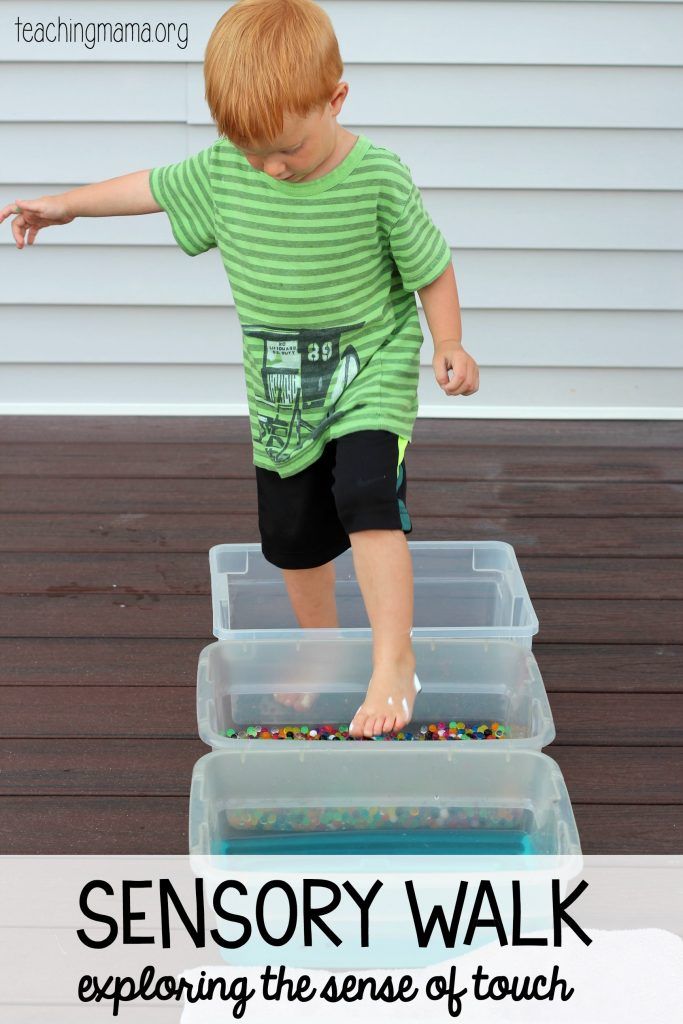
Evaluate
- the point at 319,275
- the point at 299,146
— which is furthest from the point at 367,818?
the point at 299,146

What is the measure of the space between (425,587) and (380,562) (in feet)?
1.68

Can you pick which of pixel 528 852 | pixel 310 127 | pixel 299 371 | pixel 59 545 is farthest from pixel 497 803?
pixel 59 545

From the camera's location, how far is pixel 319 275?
5.16 feet

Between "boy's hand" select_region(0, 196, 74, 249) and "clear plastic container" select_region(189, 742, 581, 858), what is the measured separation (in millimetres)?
719

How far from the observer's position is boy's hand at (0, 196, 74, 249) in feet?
5.40

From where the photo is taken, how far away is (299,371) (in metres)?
1.63

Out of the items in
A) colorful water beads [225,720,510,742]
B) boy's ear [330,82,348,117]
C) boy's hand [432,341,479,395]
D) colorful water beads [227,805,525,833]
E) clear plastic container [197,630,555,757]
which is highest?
boy's ear [330,82,348,117]

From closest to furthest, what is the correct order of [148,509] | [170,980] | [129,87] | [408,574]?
1. [170,980]
2. [408,574]
3. [148,509]
4. [129,87]

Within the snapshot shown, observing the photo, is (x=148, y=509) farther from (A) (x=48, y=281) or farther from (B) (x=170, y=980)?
(B) (x=170, y=980)

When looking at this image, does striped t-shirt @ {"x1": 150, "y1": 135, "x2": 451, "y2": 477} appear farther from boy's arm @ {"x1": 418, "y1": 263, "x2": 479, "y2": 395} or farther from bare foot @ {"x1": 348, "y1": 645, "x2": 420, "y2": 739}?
bare foot @ {"x1": 348, "y1": 645, "x2": 420, "y2": 739}

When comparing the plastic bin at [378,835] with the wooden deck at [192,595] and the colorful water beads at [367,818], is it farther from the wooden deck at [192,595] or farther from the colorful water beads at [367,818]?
the wooden deck at [192,595]

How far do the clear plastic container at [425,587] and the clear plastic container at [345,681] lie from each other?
0.21 metres

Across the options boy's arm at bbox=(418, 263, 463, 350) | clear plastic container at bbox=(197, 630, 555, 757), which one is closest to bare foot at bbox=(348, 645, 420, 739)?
clear plastic container at bbox=(197, 630, 555, 757)

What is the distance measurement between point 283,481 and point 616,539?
900mm
